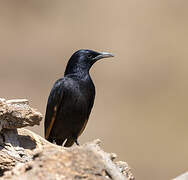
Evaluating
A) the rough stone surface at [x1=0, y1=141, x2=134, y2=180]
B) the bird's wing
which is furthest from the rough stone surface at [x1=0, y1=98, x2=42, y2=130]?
the bird's wing

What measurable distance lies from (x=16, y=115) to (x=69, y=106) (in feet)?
7.78

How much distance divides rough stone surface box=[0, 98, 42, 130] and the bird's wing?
6.62 ft

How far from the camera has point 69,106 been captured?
10219 mm

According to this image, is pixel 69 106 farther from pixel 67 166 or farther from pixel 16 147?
pixel 67 166

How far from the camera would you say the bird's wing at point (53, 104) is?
33.4 feet

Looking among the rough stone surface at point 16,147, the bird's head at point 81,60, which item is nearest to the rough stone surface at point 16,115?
the rough stone surface at point 16,147

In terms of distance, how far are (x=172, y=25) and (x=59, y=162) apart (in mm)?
22140

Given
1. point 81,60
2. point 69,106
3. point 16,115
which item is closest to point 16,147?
point 16,115

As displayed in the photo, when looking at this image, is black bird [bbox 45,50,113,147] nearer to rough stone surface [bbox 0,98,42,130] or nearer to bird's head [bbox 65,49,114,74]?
bird's head [bbox 65,49,114,74]

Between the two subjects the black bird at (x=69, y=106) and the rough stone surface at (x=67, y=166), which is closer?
the rough stone surface at (x=67, y=166)

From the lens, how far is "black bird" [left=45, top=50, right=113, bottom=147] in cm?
1017

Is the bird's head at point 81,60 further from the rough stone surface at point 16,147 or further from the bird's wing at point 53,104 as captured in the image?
the rough stone surface at point 16,147

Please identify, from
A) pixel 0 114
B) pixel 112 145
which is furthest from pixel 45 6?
pixel 0 114

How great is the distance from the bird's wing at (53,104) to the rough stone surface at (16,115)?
2.02 meters
